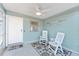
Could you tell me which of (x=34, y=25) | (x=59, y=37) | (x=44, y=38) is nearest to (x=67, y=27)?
(x=59, y=37)

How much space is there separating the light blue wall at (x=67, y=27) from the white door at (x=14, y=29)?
1.02 m

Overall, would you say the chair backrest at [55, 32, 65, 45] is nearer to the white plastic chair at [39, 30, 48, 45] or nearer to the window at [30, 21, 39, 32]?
the white plastic chair at [39, 30, 48, 45]

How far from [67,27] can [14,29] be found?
192 cm

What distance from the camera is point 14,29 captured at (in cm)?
270

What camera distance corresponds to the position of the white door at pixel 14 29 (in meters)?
2.71

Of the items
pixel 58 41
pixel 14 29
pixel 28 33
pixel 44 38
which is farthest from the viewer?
pixel 44 38

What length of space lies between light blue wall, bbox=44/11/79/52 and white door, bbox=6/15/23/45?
1018mm

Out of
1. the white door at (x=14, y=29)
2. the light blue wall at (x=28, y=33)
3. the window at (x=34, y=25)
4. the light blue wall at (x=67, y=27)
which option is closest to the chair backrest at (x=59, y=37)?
the light blue wall at (x=67, y=27)

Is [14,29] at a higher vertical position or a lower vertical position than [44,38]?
higher

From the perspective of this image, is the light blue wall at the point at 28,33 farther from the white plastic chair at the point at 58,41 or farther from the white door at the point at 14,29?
the white plastic chair at the point at 58,41

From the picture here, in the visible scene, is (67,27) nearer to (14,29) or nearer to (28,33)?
(28,33)

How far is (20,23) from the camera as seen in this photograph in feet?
9.22

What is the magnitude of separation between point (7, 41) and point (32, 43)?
0.94 metres

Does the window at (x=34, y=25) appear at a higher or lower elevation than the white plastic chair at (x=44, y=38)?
higher
